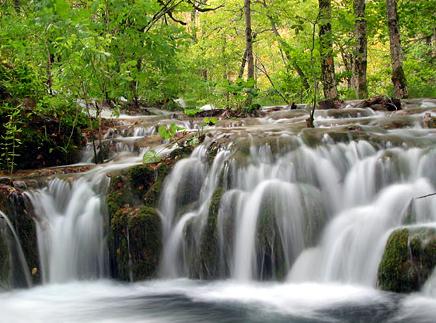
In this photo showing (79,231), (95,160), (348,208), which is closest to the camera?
(348,208)

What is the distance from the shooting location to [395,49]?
10625 mm

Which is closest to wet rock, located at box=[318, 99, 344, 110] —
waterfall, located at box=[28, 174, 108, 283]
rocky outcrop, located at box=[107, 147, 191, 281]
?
rocky outcrop, located at box=[107, 147, 191, 281]

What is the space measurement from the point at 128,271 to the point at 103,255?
0.44 m

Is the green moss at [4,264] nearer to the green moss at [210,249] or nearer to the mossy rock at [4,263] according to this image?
the mossy rock at [4,263]

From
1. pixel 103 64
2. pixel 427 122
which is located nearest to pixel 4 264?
pixel 103 64

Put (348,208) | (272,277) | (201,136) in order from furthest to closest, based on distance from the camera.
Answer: (201,136)
(348,208)
(272,277)

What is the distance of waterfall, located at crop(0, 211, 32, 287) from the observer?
5434 millimetres

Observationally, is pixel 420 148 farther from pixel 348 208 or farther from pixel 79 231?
pixel 79 231

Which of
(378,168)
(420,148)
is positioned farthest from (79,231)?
(420,148)

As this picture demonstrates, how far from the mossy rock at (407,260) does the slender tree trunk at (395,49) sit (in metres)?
7.36

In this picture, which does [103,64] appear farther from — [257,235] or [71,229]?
[257,235]

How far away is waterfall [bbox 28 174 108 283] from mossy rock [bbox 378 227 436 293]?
3.29 meters

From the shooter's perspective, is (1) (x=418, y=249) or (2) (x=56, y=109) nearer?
(1) (x=418, y=249)

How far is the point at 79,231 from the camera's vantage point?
5949 mm
